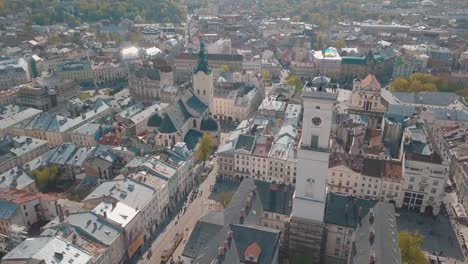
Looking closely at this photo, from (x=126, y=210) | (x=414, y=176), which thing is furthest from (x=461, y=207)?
(x=126, y=210)

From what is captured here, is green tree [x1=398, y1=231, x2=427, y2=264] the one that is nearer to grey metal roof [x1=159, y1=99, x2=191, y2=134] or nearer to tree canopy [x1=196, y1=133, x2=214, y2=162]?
tree canopy [x1=196, y1=133, x2=214, y2=162]

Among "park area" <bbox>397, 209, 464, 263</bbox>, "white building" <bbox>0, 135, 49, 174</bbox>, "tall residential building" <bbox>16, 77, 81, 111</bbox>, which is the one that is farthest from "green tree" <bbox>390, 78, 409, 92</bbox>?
"tall residential building" <bbox>16, 77, 81, 111</bbox>

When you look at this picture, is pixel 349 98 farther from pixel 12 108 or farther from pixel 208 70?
pixel 12 108

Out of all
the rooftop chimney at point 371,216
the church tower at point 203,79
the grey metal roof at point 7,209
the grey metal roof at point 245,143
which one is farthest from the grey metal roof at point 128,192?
the church tower at point 203,79

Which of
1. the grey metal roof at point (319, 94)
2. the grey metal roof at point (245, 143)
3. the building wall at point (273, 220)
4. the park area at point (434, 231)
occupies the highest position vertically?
the grey metal roof at point (319, 94)

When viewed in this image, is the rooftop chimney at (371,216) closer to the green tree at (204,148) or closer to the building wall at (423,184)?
the building wall at (423,184)

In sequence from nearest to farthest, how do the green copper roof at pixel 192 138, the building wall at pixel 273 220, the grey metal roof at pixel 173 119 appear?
the building wall at pixel 273 220 → the grey metal roof at pixel 173 119 → the green copper roof at pixel 192 138

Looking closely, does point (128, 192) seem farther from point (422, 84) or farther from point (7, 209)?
point (422, 84)

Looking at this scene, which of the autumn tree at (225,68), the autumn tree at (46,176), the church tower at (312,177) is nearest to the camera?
the church tower at (312,177)
